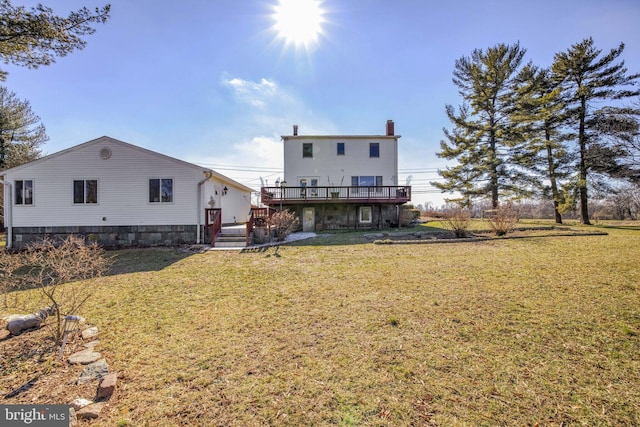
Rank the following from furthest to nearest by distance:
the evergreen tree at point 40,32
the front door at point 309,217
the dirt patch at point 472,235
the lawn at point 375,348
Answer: the front door at point 309,217 < the dirt patch at point 472,235 < the evergreen tree at point 40,32 < the lawn at point 375,348

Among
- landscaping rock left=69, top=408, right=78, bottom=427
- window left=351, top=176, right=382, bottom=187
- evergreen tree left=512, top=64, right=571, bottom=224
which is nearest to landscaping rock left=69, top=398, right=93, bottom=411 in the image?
landscaping rock left=69, top=408, right=78, bottom=427

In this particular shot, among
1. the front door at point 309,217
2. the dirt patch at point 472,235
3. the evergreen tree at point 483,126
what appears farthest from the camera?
the evergreen tree at point 483,126


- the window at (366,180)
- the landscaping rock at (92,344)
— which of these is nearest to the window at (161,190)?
the landscaping rock at (92,344)

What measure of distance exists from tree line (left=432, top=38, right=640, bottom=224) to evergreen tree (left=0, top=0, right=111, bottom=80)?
20841 mm

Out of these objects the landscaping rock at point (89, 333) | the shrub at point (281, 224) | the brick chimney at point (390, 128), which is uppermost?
the brick chimney at point (390, 128)

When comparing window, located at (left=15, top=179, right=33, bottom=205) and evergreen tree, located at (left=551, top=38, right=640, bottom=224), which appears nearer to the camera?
window, located at (left=15, top=179, right=33, bottom=205)

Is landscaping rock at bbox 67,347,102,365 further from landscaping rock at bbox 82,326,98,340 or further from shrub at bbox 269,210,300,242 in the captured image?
shrub at bbox 269,210,300,242

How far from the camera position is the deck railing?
16.0m

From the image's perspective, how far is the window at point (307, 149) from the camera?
19.6 meters

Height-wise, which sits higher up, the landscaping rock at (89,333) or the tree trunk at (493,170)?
the tree trunk at (493,170)

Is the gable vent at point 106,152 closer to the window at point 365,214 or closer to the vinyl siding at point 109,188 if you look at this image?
the vinyl siding at point 109,188

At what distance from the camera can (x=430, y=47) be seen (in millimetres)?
9805

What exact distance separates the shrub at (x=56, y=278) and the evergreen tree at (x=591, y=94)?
23810mm

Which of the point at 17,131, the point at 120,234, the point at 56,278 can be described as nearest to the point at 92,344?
the point at 56,278
